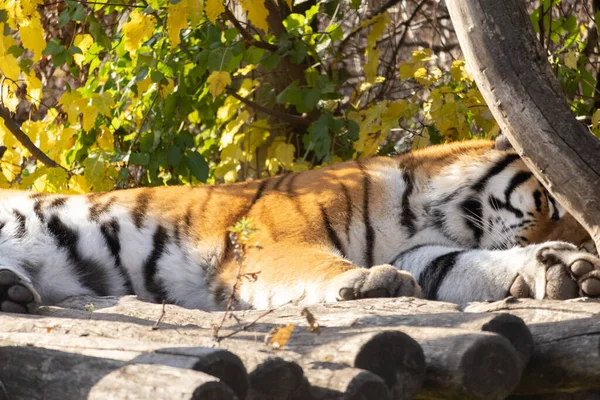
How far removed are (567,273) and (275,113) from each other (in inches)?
90.9

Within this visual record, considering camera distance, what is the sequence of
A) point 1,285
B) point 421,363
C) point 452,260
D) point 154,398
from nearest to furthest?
point 154,398
point 421,363
point 1,285
point 452,260

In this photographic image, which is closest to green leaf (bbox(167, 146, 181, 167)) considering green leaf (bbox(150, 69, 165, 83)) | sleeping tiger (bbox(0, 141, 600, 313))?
green leaf (bbox(150, 69, 165, 83))

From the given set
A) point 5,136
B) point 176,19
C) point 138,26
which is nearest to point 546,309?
point 176,19

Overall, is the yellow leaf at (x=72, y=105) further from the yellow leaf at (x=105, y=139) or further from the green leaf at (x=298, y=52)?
the green leaf at (x=298, y=52)

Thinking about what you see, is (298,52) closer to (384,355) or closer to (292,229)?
(292,229)

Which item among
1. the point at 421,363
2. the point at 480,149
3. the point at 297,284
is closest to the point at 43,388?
the point at 421,363

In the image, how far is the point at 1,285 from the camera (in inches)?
92.7

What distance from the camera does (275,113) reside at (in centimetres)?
436

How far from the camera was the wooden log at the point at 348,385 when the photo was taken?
140 cm

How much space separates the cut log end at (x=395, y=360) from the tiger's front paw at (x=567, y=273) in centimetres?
79

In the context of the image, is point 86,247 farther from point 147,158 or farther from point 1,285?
point 147,158

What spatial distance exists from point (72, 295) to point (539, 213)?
59.1 inches

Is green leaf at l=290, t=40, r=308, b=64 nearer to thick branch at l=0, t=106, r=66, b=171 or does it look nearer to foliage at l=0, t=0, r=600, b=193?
foliage at l=0, t=0, r=600, b=193

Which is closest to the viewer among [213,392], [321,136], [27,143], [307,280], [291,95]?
[213,392]
